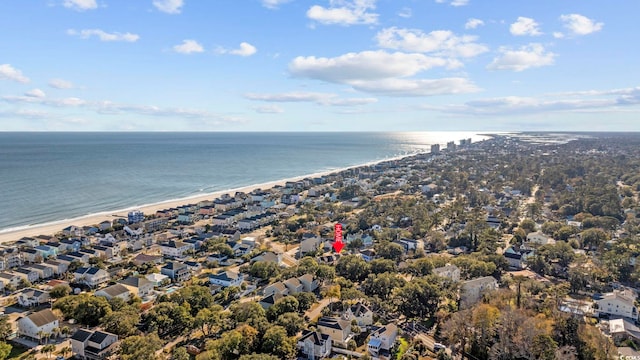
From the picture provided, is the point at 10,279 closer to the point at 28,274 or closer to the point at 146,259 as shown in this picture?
the point at 28,274

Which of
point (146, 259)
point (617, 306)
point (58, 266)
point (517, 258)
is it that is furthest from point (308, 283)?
point (58, 266)

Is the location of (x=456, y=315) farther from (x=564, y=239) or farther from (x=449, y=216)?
(x=449, y=216)

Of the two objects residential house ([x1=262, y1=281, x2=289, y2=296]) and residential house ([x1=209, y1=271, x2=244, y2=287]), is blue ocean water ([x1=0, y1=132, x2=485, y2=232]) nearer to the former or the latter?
residential house ([x1=209, y1=271, x2=244, y2=287])

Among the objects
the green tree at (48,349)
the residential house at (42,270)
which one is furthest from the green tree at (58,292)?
the green tree at (48,349)

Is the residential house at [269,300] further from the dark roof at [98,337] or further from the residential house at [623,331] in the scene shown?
the residential house at [623,331]

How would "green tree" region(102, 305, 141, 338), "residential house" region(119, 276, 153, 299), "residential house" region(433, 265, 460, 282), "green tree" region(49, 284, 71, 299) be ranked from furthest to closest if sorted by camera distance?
1. "residential house" region(433, 265, 460, 282)
2. "residential house" region(119, 276, 153, 299)
3. "green tree" region(49, 284, 71, 299)
4. "green tree" region(102, 305, 141, 338)

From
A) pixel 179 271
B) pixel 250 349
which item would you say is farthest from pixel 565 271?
pixel 179 271

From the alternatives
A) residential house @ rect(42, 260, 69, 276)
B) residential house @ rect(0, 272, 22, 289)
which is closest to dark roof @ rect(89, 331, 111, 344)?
residential house @ rect(0, 272, 22, 289)

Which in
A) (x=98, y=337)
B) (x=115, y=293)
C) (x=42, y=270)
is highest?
(x=98, y=337)
